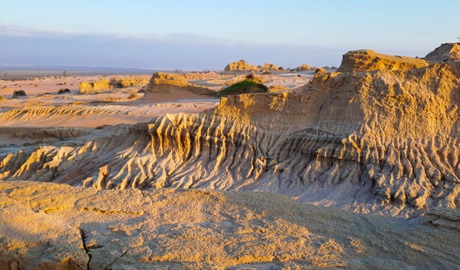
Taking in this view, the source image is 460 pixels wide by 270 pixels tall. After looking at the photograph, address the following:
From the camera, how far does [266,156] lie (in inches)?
300

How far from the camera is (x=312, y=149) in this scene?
24.0 ft

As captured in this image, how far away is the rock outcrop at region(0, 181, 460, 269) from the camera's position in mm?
3336

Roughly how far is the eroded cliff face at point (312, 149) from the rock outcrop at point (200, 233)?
7.35 feet

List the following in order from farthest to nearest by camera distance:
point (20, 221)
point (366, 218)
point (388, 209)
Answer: point (388, 209), point (366, 218), point (20, 221)

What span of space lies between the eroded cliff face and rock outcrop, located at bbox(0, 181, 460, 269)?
224 centimetres

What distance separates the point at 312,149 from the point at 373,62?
7160 millimetres

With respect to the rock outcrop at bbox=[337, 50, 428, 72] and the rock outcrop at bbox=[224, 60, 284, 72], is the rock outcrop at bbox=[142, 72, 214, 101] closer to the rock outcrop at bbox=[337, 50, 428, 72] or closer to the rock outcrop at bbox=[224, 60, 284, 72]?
the rock outcrop at bbox=[337, 50, 428, 72]

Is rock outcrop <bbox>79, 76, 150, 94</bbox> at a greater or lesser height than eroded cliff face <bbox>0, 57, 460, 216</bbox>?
lesser

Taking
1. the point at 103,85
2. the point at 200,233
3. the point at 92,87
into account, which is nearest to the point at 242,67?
the point at 103,85

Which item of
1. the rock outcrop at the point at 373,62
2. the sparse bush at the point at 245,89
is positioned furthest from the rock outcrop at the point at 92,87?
the rock outcrop at the point at 373,62

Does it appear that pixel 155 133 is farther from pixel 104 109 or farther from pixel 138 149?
pixel 104 109

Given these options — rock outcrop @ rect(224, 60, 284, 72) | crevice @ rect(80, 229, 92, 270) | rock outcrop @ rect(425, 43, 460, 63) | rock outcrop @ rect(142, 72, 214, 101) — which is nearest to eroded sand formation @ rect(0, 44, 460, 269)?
crevice @ rect(80, 229, 92, 270)

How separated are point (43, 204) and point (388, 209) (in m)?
3.99

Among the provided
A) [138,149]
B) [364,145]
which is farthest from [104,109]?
[364,145]
